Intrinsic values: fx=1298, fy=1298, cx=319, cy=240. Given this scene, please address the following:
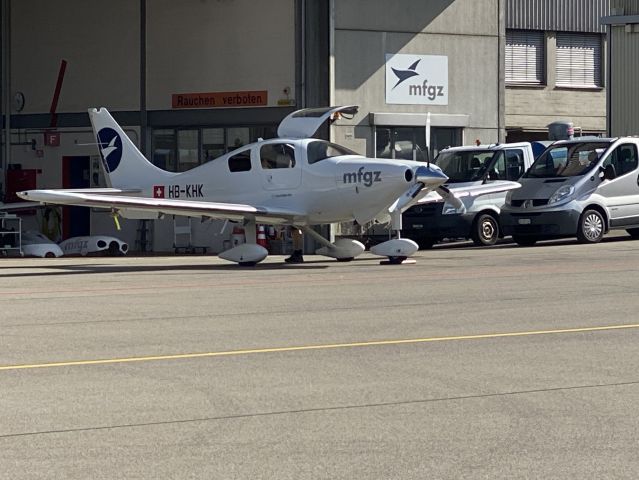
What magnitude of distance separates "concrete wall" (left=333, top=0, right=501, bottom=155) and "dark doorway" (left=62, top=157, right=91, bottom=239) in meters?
7.01

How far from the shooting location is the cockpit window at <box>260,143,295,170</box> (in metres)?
22.0

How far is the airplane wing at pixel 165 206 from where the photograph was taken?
65.7 feet

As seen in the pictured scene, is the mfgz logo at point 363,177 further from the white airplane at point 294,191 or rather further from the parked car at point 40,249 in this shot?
the parked car at point 40,249

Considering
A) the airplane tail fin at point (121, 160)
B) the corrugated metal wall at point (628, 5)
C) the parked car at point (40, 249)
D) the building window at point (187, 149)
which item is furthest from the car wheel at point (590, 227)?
the parked car at point (40, 249)

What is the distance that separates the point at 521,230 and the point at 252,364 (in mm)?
16935

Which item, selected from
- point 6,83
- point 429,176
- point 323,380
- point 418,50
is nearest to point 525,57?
point 418,50

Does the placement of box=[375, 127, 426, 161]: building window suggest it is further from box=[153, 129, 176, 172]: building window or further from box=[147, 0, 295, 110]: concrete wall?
box=[153, 129, 176, 172]: building window

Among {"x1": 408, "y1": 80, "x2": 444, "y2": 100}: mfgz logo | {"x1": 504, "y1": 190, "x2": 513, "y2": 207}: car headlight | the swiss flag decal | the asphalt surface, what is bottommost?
the asphalt surface

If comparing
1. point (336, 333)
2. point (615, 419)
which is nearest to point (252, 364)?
point (336, 333)

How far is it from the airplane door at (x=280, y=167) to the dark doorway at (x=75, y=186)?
12230 millimetres

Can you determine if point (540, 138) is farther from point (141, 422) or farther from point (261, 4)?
point (141, 422)

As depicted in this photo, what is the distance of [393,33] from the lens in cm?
3184

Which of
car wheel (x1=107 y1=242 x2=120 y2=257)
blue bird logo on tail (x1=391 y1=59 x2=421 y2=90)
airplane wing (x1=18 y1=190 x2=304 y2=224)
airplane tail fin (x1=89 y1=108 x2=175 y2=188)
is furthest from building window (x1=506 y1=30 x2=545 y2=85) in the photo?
airplane wing (x1=18 y1=190 x2=304 y2=224)

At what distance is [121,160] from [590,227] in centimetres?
943
